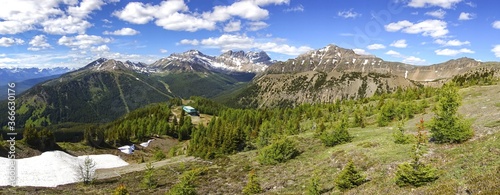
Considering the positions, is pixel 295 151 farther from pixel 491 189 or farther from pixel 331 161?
pixel 491 189

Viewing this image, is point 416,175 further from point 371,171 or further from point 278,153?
point 278,153

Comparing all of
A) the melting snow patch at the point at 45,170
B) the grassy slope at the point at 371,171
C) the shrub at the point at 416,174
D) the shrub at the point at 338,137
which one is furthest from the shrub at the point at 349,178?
the melting snow patch at the point at 45,170

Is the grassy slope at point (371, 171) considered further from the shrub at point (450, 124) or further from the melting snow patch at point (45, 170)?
the melting snow patch at point (45, 170)

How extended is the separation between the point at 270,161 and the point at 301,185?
16.9 meters

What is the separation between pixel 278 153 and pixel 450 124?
25164 mm

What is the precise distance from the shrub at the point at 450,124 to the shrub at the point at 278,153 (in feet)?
74.3

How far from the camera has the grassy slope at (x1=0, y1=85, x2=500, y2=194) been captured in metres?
20.4

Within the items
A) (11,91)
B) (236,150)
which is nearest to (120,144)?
(236,150)

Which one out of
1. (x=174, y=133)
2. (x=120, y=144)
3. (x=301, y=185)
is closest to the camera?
(x=301, y=185)

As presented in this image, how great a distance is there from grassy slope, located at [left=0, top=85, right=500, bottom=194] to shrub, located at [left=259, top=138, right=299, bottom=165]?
1913mm

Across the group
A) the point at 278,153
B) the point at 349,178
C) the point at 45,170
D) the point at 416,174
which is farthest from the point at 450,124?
the point at 45,170

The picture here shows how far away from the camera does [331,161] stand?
40.7 m

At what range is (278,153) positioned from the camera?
50.8 meters

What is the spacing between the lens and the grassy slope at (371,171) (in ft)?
66.8
